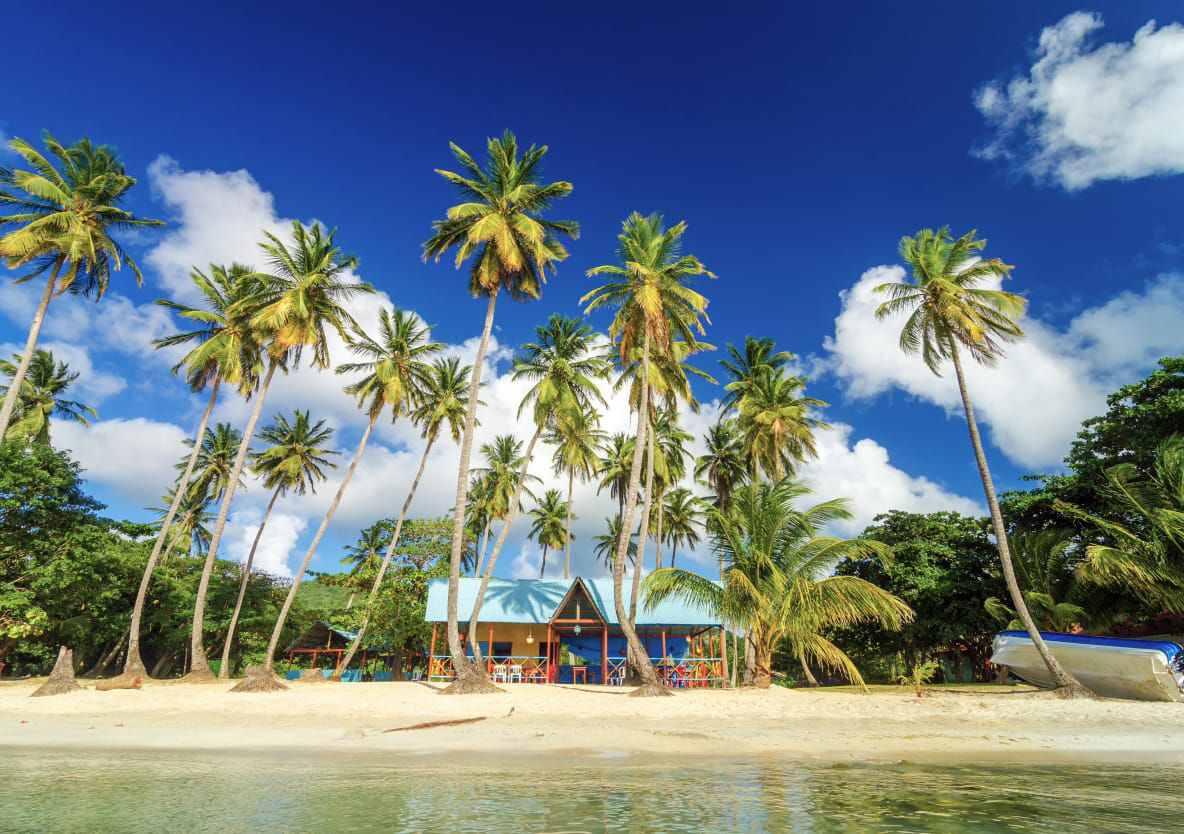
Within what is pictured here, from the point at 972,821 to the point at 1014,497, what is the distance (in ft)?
91.3

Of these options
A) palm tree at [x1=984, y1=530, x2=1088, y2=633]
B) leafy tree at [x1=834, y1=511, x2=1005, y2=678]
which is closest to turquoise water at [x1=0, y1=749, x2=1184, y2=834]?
palm tree at [x1=984, y1=530, x2=1088, y2=633]

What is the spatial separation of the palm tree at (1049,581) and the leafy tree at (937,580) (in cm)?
588

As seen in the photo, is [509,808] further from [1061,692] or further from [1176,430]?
[1176,430]

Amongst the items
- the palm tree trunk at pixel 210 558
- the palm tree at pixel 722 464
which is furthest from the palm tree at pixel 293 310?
the palm tree at pixel 722 464

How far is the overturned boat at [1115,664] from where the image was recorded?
15523 millimetres

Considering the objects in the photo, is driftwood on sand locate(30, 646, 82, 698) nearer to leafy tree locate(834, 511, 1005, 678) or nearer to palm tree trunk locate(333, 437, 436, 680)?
palm tree trunk locate(333, 437, 436, 680)

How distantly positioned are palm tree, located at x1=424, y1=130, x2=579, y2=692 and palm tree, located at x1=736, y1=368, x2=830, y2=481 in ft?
47.2

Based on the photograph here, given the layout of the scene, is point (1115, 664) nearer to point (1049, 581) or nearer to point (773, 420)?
point (1049, 581)

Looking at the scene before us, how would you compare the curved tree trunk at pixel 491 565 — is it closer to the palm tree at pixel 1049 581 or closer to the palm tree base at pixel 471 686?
the palm tree base at pixel 471 686

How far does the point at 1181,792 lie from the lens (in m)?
7.08

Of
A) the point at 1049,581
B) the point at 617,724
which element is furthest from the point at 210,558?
the point at 1049,581

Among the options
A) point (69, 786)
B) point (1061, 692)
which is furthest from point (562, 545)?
point (69, 786)

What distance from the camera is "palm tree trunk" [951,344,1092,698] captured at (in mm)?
16547

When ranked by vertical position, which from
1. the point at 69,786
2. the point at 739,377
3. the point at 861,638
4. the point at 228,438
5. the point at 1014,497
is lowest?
the point at 69,786
